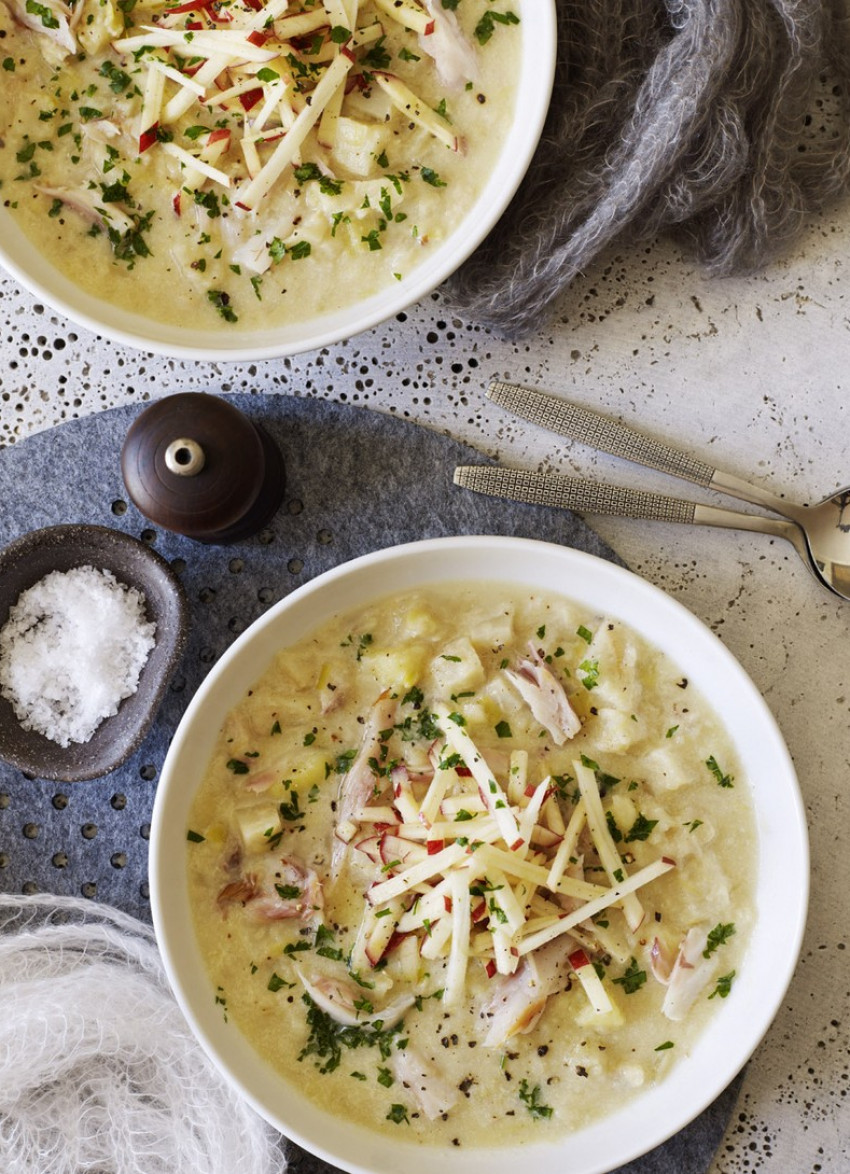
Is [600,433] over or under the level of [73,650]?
over

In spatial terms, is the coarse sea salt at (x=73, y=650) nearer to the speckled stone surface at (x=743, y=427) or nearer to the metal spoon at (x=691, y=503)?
the speckled stone surface at (x=743, y=427)

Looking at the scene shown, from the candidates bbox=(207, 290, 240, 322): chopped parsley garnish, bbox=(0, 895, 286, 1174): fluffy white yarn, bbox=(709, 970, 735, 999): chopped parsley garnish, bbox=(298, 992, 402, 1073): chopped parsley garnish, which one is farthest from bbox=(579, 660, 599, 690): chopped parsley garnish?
bbox=(0, 895, 286, 1174): fluffy white yarn

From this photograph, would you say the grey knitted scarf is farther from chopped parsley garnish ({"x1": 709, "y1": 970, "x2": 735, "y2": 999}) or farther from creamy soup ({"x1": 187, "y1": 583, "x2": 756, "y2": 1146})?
chopped parsley garnish ({"x1": 709, "y1": 970, "x2": 735, "y2": 999})

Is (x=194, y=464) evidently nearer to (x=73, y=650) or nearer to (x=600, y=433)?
(x=73, y=650)

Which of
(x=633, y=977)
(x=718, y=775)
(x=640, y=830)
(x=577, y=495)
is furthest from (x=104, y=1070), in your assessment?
(x=577, y=495)

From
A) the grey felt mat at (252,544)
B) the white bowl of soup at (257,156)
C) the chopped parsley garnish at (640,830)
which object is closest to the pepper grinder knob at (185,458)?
the white bowl of soup at (257,156)
